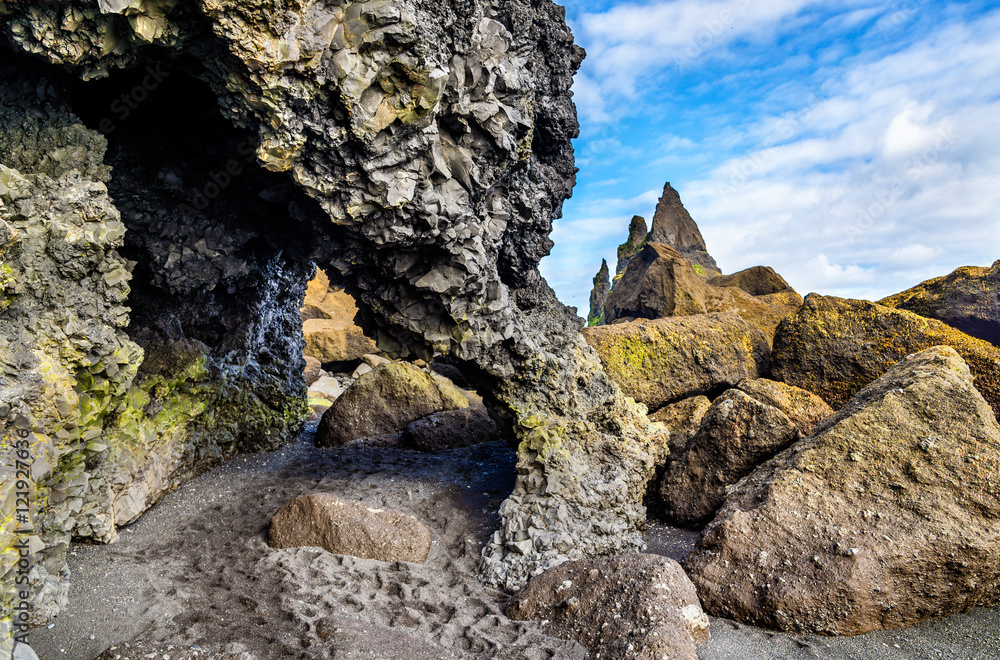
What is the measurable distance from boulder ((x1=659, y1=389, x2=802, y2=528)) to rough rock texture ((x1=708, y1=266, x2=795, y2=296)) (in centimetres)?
1008

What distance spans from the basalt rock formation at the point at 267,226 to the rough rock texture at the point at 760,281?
10.3m

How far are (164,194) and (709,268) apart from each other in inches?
1016

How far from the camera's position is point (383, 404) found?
13.4 metres

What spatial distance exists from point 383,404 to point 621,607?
8.97 meters

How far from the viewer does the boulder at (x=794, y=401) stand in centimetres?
928

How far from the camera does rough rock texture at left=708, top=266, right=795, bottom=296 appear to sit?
58.6 feet

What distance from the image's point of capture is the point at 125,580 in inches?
253

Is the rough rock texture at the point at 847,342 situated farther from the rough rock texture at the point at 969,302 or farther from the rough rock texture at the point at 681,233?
the rough rock texture at the point at 681,233

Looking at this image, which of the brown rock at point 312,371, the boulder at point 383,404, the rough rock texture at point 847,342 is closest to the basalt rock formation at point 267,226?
the boulder at point 383,404

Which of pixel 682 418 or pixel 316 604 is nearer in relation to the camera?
pixel 316 604

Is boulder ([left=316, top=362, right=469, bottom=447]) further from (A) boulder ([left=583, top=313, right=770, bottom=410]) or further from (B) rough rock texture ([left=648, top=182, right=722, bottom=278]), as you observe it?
(B) rough rock texture ([left=648, top=182, right=722, bottom=278])

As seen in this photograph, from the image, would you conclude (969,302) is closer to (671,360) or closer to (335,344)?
(671,360)

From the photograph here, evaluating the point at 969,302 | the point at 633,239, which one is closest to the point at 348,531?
the point at 969,302

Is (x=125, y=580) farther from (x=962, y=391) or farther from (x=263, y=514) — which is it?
(x=962, y=391)
